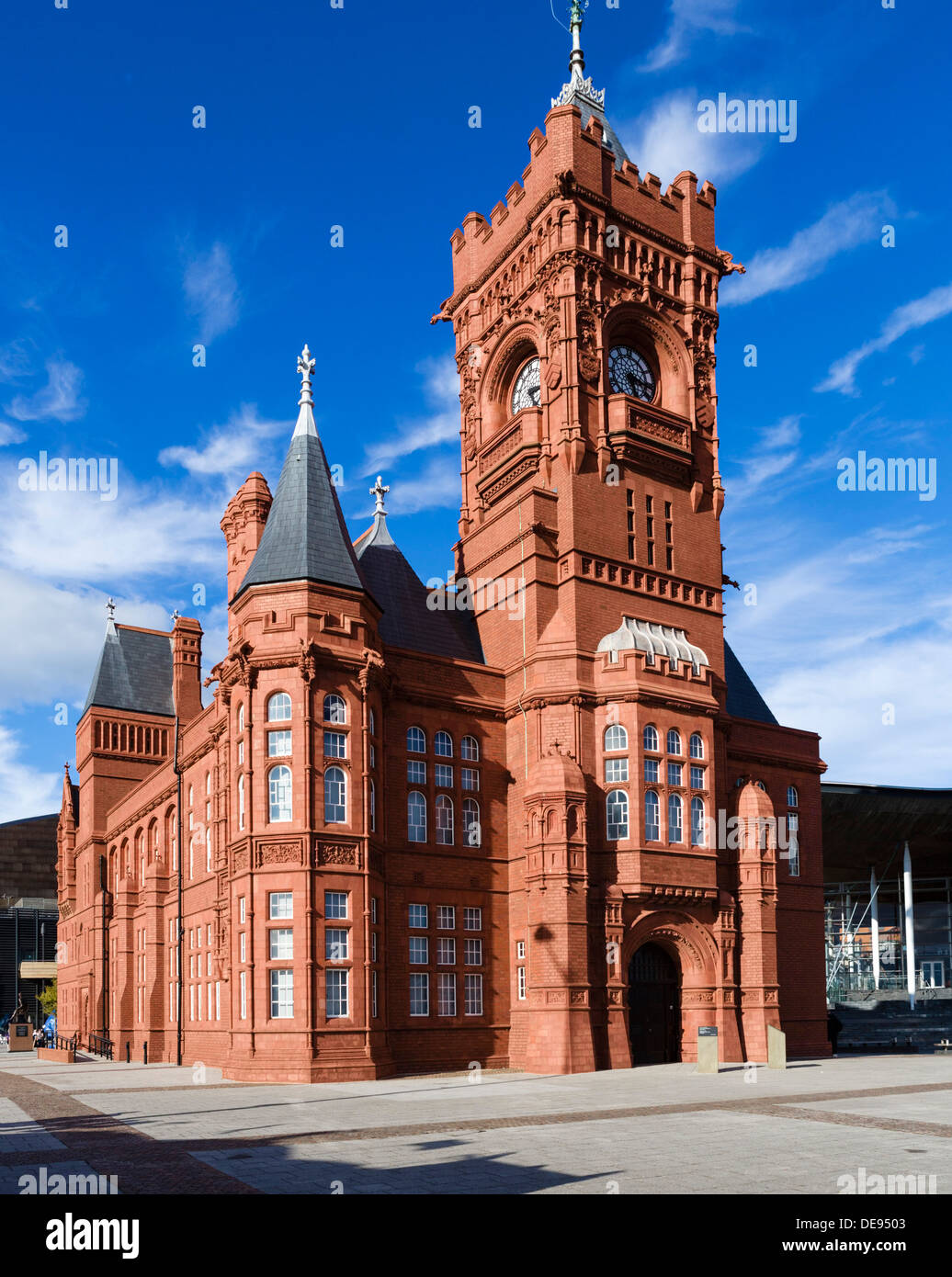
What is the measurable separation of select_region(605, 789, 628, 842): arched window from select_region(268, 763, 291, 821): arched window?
10329mm

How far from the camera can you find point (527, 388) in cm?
4691

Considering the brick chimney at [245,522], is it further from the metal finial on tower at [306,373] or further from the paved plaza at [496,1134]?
the paved plaza at [496,1134]

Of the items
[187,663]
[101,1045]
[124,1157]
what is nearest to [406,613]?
[187,663]

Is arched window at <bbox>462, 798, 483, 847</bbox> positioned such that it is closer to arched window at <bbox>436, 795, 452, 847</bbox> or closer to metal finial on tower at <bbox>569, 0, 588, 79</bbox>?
arched window at <bbox>436, 795, 452, 847</bbox>

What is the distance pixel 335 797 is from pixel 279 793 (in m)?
1.58

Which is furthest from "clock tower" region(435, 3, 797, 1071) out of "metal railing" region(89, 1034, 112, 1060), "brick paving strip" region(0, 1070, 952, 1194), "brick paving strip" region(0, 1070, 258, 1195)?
"metal railing" region(89, 1034, 112, 1060)

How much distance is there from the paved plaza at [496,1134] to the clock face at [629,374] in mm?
24716

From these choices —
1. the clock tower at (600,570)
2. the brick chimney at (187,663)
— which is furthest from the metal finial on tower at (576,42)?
the brick chimney at (187,663)

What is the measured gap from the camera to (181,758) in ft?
153

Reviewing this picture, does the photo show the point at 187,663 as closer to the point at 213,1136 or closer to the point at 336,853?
the point at 336,853

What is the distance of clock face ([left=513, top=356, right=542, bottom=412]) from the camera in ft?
152

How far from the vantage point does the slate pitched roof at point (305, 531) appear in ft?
117

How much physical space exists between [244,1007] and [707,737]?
681 inches
